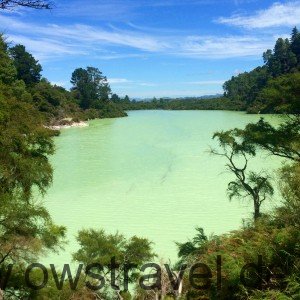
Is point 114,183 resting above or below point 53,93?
below

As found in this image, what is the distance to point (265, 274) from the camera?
5.03m

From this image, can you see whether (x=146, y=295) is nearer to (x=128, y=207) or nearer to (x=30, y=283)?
(x=30, y=283)

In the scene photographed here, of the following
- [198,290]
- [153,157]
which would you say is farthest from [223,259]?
[153,157]

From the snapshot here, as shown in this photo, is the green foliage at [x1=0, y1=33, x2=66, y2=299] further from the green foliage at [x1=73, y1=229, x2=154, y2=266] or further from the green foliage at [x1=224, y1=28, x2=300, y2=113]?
the green foliage at [x1=224, y1=28, x2=300, y2=113]

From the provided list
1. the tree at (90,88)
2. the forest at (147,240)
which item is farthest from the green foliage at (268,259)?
the tree at (90,88)

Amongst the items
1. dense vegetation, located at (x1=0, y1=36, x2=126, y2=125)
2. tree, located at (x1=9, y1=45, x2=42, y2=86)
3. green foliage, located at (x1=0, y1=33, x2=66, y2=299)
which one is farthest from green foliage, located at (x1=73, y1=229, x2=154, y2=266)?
tree, located at (x1=9, y1=45, x2=42, y2=86)

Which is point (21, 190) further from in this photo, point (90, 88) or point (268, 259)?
point (90, 88)

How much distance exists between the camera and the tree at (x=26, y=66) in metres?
50.0

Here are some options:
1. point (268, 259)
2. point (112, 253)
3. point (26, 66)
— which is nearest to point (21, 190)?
point (112, 253)

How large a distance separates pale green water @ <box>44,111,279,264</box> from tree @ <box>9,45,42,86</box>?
24905mm

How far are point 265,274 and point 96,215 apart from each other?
954cm

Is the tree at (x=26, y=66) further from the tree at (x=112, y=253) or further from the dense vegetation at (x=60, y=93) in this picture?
the tree at (x=112, y=253)

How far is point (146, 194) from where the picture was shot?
A: 16.6 metres

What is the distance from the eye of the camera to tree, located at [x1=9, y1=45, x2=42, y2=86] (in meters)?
50.0
